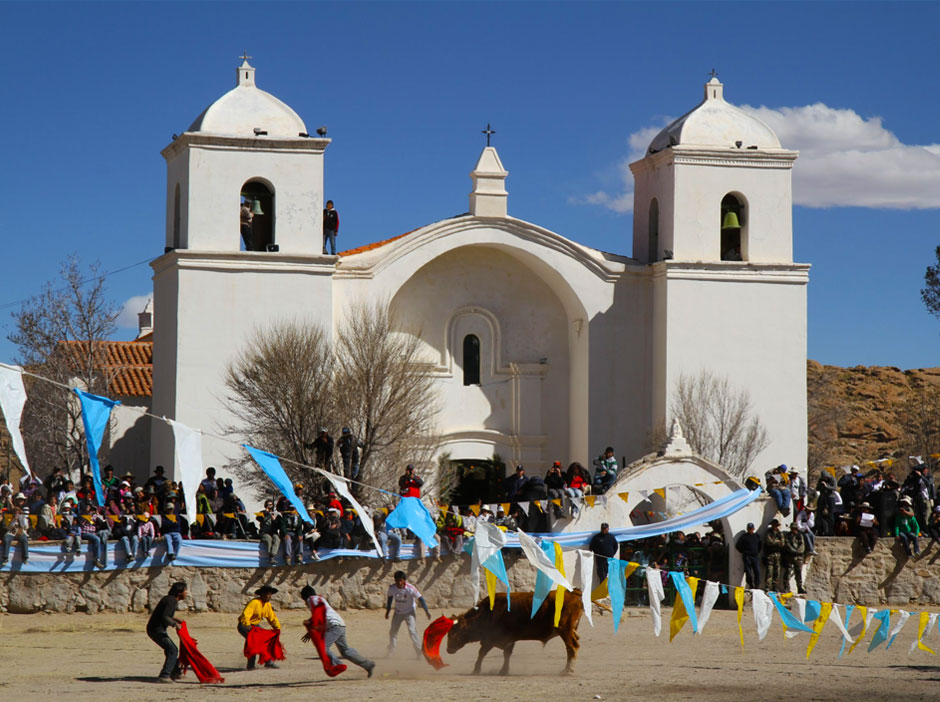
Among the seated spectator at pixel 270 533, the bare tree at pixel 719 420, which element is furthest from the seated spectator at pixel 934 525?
the seated spectator at pixel 270 533

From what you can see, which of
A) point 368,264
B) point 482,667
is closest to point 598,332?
point 368,264

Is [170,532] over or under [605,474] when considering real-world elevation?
under

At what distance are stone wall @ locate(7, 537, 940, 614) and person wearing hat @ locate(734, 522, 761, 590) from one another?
1.41m

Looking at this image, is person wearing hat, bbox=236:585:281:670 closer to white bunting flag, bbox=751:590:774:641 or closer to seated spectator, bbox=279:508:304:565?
seated spectator, bbox=279:508:304:565

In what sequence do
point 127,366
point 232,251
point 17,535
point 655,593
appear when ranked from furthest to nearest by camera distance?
point 127,366 → point 232,251 → point 17,535 → point 655,593

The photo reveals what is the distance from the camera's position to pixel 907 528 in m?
28.5

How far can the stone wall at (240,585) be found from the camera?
25000 mm

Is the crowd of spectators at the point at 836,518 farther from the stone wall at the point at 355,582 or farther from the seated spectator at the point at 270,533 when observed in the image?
the seated spectator at the point at 270,533

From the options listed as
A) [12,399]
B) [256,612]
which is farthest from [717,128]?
[12,399]

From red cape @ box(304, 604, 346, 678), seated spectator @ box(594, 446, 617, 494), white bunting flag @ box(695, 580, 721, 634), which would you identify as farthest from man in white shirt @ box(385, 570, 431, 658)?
seated spectator @ box(594, 446, 617, 494)

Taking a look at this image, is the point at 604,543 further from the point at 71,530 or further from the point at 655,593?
the point at 71,530

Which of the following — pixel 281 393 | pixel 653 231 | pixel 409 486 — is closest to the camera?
pixel 409 486

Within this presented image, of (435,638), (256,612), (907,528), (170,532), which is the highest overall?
(907,528)

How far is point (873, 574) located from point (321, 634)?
13869mm
